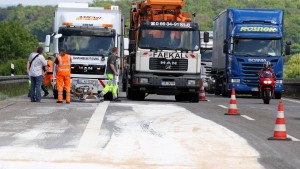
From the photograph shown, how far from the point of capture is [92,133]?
1469cm

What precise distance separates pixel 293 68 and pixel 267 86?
127 m

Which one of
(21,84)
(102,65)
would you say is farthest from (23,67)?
(102,65)

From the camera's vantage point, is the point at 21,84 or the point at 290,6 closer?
the point at 21,84

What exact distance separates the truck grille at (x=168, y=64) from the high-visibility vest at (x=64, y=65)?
392cm

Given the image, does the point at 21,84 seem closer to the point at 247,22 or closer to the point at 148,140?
the point at 247,22

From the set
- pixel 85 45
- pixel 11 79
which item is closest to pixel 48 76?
pixel 11 79

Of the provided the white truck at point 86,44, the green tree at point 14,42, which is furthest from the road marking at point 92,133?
the green tree at point 14,42

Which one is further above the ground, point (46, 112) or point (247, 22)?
point (247, 22)

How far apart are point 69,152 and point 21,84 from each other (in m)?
27.6

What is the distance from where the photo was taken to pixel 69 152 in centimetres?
1163

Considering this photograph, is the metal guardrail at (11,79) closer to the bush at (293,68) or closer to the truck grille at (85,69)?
the truck grille at (85,69)

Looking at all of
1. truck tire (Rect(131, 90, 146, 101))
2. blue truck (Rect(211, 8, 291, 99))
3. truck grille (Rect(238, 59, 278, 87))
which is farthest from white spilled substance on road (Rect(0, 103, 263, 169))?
truck grille (Rect(238, 59, 278, 87))

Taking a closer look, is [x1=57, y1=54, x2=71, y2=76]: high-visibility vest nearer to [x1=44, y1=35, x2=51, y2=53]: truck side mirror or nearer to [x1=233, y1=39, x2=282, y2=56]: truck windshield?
[x1=44, y1=35, x2=51, y2=53]: truck side mirror

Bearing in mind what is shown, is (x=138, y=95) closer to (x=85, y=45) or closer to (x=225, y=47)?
(x=85, y=45)
